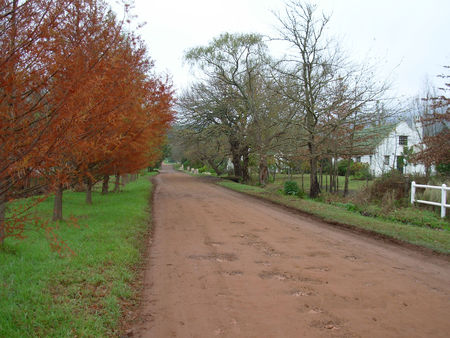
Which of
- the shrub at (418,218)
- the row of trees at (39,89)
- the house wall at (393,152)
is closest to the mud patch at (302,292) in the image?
the row of trees at (39,89)

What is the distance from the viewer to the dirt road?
167 inches

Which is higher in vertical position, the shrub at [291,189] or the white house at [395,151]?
the white house at [395,151]

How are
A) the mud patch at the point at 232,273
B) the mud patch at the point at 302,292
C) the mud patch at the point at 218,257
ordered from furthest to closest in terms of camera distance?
the mud patch at the point at 218,257
the mud patch at the point at 232,273
the mud patch at the point at 302,292

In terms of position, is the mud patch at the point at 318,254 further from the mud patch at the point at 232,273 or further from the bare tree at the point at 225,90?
the bare tree at the point at 225,90

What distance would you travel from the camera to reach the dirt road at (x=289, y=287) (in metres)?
4.25

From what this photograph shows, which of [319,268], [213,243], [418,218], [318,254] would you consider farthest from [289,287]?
[418,218]

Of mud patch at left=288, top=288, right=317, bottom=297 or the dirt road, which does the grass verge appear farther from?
mud patch at left=288, top=288, right=317, bottom=297

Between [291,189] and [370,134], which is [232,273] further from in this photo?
[370,134]

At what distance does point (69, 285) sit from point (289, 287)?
324 centimetres

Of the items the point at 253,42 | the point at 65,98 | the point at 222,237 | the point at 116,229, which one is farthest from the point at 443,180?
the point at 253,42

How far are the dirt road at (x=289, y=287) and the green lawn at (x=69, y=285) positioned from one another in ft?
1.47

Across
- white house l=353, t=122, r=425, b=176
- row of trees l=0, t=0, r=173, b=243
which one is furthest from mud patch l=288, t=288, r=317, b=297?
white house l=353, t=122, r=425, b=176

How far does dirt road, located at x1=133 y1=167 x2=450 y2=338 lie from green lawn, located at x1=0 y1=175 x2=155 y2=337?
45 centimetres

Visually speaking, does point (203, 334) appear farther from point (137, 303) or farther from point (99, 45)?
point (99, 45)
